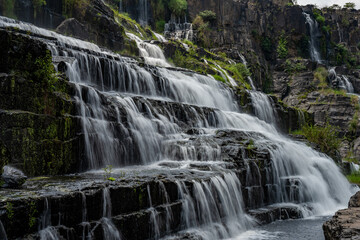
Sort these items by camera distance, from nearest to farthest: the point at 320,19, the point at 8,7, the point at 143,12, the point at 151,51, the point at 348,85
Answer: the point at 8,7
the point at 151,51
the point at 348,85
the point at 143,12
the point at 320,19

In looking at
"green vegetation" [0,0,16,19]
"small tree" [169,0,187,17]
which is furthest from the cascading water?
"small tree" [169,0,187,17]

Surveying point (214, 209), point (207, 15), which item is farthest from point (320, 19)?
point (214, 209)

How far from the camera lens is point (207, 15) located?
1447 inches

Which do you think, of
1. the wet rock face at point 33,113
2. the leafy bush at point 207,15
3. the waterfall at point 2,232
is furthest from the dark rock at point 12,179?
the leafy bush at point 207,15

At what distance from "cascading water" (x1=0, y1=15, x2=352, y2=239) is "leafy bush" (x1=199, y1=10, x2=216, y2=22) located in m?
23.2

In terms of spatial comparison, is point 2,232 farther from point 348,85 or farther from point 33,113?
point 348,85

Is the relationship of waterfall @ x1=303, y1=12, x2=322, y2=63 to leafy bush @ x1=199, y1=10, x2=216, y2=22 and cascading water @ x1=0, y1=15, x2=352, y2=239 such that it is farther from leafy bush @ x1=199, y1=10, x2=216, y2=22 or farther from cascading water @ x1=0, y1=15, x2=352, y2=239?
cascading water @ x1=0, y1=15, x2=352, y2=239

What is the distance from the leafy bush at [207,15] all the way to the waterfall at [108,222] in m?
34.0

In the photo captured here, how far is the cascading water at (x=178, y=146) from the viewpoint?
7.46 metres

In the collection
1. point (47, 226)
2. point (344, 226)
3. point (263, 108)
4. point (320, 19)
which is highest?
point (320, 19)

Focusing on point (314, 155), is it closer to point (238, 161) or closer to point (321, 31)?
point (238, 161)

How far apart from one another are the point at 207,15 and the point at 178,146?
2985 centimetres

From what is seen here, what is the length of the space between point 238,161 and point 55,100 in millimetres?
5274

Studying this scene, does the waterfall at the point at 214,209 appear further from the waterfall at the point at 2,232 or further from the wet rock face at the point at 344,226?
the waterfall at the point at 2,232
